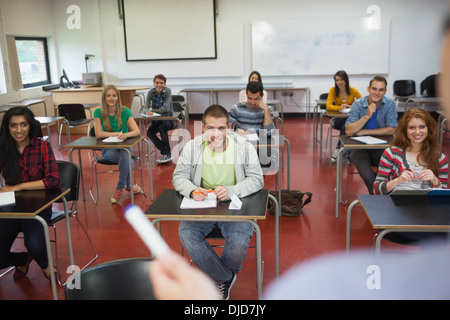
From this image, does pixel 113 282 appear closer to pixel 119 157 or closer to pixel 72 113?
pixel 119 157

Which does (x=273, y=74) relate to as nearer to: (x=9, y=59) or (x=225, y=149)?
(x=9, y=59)

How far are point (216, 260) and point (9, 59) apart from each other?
7.19 meters

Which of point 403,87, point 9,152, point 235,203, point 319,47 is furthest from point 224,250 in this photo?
point 403,87

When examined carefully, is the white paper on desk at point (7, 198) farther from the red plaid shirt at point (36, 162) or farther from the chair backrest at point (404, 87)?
the chair backrest at point (404, 87)

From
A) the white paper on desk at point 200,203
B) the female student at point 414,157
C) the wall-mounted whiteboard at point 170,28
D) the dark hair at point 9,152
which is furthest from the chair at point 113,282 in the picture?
the wall-mounted whiteboard at point 170,28

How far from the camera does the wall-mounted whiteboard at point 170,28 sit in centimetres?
915

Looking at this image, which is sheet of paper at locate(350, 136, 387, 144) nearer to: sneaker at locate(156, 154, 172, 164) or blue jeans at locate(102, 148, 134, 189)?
blue jeans at locate(102, 148, 134, 189)

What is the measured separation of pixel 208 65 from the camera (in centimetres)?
942

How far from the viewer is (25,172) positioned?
9.46 ft

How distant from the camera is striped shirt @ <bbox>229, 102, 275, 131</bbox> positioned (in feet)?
14.3

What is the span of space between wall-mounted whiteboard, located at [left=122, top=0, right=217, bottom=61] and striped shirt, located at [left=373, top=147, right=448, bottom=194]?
277 inches

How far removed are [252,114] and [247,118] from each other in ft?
0.24

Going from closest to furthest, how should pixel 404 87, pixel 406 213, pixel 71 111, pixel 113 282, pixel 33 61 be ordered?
pixel 113 282
pixel 406 213
pixel 71 111
pixel 404 87
pixel 33 61

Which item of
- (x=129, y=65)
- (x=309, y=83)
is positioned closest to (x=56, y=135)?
(x=129, y=65)
